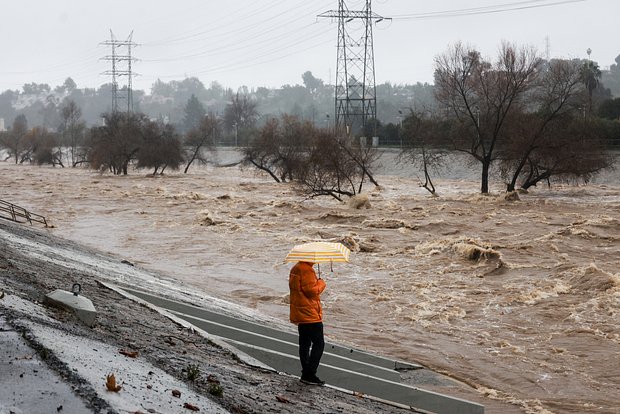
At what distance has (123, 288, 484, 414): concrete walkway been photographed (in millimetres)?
10688

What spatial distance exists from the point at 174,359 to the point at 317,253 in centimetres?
223

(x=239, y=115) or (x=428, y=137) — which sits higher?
(x=239, y=115)

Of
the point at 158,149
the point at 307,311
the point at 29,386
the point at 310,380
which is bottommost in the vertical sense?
the point at 310,380

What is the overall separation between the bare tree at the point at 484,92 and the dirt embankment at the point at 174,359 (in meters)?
42.4

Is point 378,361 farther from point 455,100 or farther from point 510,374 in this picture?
point 455,100

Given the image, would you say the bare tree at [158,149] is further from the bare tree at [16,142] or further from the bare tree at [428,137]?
the bare tree at [16,142]

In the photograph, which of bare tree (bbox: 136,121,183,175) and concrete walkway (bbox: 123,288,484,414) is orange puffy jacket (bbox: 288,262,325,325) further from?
bare tree (bbox: 136,121,183,175)

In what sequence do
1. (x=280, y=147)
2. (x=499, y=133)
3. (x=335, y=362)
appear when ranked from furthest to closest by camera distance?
(x=280, y=147) → (x=499, y=133) → (x=335, y=362)

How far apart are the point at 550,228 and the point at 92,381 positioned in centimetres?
2868

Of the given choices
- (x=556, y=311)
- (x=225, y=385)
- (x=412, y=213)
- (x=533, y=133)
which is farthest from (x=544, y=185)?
(x=225, y=385)

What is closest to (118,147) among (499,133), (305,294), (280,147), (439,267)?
(280,147)

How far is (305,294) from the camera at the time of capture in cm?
948

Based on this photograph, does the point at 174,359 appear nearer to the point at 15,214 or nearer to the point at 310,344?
the point at 310,344

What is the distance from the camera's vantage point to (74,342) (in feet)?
27.7
